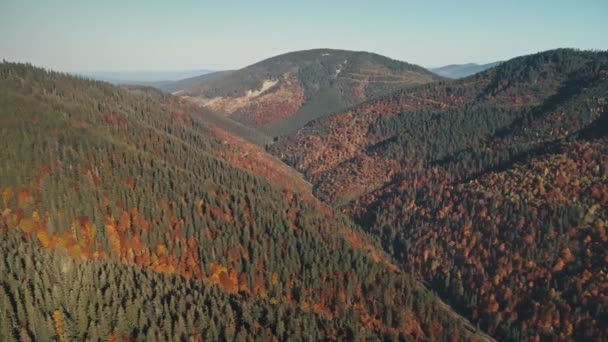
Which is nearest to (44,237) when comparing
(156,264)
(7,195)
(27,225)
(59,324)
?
(27,225)

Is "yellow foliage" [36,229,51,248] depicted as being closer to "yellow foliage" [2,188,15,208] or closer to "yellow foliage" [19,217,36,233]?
"yellow foliage" [19,217,36,233]

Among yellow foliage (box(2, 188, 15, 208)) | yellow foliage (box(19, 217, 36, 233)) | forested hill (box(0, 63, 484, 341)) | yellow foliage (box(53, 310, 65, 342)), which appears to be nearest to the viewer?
yellow foliage (box(53, 310, 65, 342))

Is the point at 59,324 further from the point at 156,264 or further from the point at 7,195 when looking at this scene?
the point at 7,195

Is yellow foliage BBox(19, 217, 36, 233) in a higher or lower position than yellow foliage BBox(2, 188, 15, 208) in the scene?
lower

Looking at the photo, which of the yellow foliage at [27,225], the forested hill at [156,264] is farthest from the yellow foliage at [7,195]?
the yellow foliage at [27,225]

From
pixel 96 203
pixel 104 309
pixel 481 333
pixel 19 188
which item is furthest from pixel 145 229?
pixel 481 333

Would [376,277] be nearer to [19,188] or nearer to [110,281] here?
[110,281]

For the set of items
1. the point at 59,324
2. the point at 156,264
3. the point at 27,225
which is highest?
the point at 27,225

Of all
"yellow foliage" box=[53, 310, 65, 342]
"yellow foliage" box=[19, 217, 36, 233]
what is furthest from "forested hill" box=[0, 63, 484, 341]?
"yellow foliage" box=[19, 217, 36, 233]
